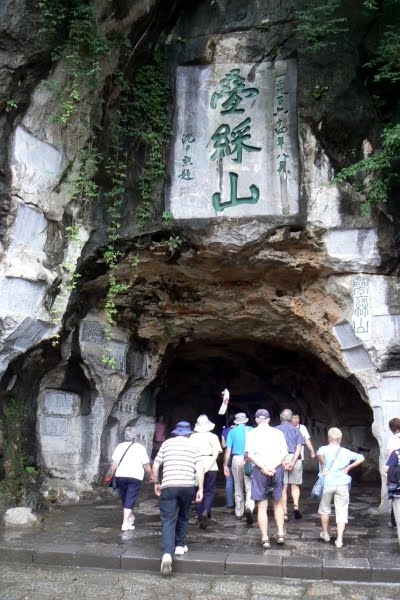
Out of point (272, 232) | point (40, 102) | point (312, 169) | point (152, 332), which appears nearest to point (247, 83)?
point (312, 169)

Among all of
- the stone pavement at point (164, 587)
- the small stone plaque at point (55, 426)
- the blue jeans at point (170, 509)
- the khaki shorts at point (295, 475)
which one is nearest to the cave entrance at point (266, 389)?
the small stone plaque at point (55, 426)

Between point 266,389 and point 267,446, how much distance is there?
29.3 ft

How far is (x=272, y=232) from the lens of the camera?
802 cm

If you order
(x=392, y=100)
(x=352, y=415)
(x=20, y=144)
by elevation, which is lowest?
(x=352, y=415)

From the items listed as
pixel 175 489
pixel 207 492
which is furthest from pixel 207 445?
pixel 175 489

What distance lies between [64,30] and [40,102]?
892 millimetres

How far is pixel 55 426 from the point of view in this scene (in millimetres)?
9273

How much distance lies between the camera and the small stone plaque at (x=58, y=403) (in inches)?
362

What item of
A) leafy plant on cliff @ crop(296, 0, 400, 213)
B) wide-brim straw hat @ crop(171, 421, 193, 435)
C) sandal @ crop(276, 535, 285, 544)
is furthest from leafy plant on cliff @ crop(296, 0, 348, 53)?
sandal @ crop(276, 535, 285, 544)

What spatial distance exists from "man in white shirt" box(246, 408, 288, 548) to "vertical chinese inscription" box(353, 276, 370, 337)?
9.49 feet

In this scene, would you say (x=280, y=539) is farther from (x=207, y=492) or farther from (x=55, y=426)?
(x=55, y=426)

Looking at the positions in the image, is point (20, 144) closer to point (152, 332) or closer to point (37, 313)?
point (37, 313)

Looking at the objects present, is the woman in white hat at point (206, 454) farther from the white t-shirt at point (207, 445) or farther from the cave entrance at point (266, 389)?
the cave entrance at point (266, 389)

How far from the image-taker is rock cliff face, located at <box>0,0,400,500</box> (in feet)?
24.0
